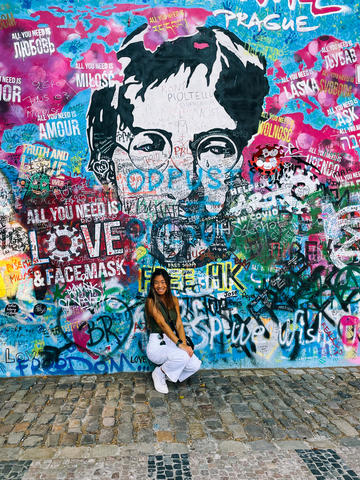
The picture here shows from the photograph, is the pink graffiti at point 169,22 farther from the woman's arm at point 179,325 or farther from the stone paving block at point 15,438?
the stone paving block at point 15,438

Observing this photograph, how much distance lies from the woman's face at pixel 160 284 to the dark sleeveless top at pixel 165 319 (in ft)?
0.62

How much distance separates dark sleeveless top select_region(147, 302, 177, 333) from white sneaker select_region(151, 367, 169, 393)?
519 mm

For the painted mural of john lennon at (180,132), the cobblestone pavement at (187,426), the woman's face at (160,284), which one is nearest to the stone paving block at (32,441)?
the cobblestone pavement at (187,426)

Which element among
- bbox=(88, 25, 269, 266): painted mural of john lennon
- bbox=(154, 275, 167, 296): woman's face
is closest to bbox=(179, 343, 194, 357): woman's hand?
bbox=(154, 275, 167, 296): woman's face

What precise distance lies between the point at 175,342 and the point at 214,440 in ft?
4.39

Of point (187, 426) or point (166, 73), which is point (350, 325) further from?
point (166, 73)

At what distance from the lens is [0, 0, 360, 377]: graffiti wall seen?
498 centimetres

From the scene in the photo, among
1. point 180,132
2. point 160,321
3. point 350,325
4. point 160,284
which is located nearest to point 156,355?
point 160,321

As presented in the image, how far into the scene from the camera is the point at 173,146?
5078 millimetres

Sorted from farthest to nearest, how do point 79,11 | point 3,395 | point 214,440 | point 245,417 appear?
point 79,11, point 3,395, point 245,417, point 214,440

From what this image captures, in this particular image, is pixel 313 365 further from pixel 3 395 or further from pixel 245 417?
pixel 3 395

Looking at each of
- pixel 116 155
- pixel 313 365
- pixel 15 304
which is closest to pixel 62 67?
pixel 116 155

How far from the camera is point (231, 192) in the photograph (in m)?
5.16

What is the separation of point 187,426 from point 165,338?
1.23 meters
